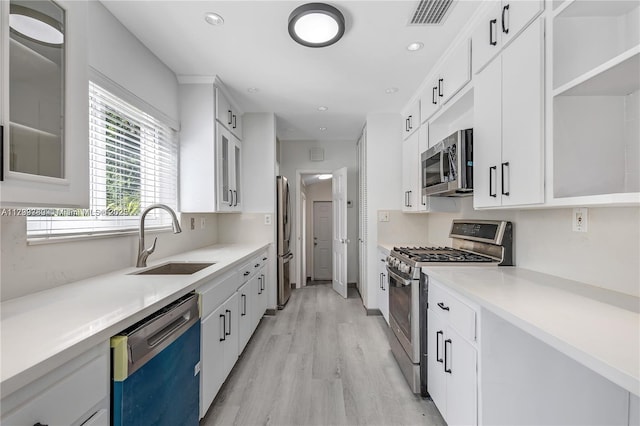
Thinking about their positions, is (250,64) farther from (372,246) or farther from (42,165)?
(372,246)

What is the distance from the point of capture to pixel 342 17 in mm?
1799

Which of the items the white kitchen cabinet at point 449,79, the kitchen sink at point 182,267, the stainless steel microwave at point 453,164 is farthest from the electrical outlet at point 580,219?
the kitchen sink at point 182,267

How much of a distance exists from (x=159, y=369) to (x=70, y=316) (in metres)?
0.40

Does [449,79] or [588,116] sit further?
[449,79]

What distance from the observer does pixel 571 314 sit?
1.01 metres

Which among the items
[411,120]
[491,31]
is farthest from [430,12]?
[411,120]

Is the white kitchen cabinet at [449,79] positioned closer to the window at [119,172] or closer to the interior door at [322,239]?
the window at [119,172]

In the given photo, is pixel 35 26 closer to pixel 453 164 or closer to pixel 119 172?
pixel 119 172

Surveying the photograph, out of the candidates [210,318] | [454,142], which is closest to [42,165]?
[210,318]

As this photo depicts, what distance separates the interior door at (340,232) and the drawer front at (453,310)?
2495 millimetres

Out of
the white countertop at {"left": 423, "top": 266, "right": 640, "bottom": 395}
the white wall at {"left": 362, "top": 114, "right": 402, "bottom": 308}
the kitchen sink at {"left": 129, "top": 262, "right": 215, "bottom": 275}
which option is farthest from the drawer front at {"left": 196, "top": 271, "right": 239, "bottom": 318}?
the white wall at {"left": 362, "top": 114, "right": 402, "bottom": 308}

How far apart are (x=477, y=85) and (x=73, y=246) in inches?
102

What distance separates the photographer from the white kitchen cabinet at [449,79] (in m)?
1.98

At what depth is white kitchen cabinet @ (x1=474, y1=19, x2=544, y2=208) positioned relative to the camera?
1342 millimetres
